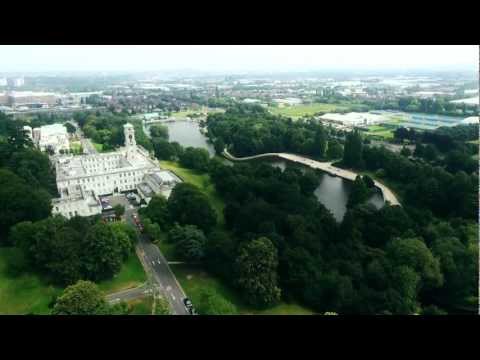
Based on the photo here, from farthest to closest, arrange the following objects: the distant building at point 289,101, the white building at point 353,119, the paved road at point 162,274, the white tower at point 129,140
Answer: the distant building at point 289,101
the white building at point 353,119
the white tower at point 129,140
the paved road at point 162,274

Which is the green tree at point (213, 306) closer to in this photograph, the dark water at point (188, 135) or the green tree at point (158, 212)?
the green tree at point (158, 212)

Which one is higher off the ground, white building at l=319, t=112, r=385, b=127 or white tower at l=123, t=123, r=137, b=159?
white tower at l=123, t=123, r=137, b=159

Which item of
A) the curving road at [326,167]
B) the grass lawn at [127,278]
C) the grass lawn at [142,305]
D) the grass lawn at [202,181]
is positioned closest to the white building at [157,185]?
the grass lawn at [202,181]

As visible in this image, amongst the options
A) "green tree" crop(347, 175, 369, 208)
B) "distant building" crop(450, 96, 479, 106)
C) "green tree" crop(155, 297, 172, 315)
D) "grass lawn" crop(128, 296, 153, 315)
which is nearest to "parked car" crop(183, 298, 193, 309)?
"green tree" crop(155, 297, 172, 315)

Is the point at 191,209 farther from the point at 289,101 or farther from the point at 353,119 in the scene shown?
the point at 289,101

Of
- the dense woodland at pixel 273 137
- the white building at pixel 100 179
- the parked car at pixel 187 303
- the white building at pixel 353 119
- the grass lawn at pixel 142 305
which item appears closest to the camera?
the grass lawn at pixel 142 305

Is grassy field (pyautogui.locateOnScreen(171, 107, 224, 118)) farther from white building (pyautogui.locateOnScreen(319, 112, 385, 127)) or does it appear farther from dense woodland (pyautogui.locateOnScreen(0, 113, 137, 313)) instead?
dense woodland (pyautogui.locateOnScreen(0, 113, 137, 313))

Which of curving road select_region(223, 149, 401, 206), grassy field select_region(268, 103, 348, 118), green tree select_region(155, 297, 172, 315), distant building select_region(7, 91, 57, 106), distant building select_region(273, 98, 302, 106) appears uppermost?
distant building select_region(7, 91, 57, 106)
